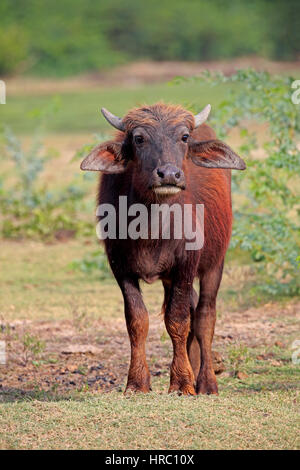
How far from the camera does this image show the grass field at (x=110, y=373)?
455 cm

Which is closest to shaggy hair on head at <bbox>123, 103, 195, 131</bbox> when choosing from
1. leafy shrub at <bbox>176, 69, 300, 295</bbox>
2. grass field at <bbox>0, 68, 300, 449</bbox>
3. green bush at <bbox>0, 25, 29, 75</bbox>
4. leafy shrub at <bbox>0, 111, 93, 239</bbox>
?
grass field at <bbox>0, 68, 300, 449</bbox>

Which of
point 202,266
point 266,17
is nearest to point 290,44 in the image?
point 266,17

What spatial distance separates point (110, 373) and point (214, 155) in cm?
172

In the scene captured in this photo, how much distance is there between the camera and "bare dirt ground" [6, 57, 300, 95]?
86.2 feet

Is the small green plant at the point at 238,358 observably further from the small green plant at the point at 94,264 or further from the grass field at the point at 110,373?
the small green plant at the point at 94,264

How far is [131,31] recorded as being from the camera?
30125 millimetres

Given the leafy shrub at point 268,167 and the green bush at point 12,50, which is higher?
the green bush at point 12,50

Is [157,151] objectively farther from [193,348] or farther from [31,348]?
[31,348]

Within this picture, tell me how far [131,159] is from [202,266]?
0.95 metres

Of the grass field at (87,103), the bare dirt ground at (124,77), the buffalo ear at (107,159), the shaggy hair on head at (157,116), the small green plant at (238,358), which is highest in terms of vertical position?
the bare dirt ground at (124,77)

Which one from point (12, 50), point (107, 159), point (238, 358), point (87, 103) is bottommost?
point (238, 358)

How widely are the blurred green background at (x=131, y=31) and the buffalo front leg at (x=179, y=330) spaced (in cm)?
2121

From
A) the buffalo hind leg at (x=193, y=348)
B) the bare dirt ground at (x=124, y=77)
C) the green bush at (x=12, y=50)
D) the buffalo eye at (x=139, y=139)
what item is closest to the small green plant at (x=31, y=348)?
the buffalo hind leg at (x=193, y=348)

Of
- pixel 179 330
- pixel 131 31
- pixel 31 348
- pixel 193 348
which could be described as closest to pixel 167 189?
pixel 179 330
